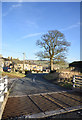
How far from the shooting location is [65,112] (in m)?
4.75

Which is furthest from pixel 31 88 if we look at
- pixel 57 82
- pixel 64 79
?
pixel 64 79

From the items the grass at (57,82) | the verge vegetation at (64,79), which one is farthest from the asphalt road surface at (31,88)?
the verge vegetation at (64,79)

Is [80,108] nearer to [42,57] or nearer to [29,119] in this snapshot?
[29,119]

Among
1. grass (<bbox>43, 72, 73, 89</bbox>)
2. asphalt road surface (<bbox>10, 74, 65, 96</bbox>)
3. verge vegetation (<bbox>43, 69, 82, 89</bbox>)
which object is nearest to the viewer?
asphalt road surface (<bbox>10, 74, 65, 96</bbox>)

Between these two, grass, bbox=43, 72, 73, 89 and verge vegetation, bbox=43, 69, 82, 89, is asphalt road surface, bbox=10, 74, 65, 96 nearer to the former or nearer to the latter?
grass, bbox=43, 72, 73, 89

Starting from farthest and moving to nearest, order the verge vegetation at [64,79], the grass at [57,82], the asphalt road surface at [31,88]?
the verge vegetation at [64,79] < the grass at [57,82] < the asphalt road surface at [31,88]

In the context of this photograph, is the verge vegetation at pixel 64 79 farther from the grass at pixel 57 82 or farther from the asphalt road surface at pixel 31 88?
the asphalt road surface at pixel 31 88

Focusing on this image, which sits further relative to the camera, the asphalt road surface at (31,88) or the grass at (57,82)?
the grass at (57,82)

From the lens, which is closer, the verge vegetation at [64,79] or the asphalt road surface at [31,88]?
the asphalt road surface at [31,88]

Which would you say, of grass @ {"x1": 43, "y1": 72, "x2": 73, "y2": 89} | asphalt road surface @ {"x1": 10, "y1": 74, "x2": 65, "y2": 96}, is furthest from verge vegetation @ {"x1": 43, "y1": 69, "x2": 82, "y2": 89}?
asphalt road surface @ {"x1": 10, "y1": 74, "x2": 65, "y2": 96}

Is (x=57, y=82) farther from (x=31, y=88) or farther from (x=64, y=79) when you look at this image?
(x=31, y=88)

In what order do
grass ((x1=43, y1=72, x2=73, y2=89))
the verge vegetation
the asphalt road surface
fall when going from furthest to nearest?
1. the verge vegetation
2. grass ((x1=43, y1=72, x2=73, y2=89))
3. the asphalt road surface

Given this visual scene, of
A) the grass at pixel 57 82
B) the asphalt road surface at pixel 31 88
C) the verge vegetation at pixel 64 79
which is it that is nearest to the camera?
the asphalt road surface at pixel 31 88

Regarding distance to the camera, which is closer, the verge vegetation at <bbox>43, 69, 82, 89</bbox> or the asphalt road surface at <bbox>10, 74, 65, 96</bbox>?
the asphalt road surface at <bbox>10, 74, 65, 96</bbox>
